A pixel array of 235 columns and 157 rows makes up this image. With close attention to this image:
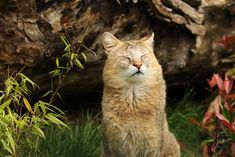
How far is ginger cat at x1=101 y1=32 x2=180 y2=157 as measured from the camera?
5.86m

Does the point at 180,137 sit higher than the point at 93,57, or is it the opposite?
the point at 93,57

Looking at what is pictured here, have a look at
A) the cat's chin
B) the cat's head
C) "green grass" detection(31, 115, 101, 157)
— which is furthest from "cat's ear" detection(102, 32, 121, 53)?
Answer: "green grass" detection(31, 115, 101, 157)

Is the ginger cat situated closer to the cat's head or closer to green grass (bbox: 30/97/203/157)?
the cat's head

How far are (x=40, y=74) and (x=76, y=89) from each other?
82cm

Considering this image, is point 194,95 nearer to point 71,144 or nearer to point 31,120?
point 71,144

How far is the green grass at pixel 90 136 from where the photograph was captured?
6660 millimetres

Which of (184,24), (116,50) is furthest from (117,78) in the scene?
(184,24)

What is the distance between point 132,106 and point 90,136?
1240 millimetres

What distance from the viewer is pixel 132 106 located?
590cm

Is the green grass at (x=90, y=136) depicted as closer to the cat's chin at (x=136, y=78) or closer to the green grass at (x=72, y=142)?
the green grass at (x=72, y=142)

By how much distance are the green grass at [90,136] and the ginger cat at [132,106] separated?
2.54 ft

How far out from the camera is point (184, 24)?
278 inches

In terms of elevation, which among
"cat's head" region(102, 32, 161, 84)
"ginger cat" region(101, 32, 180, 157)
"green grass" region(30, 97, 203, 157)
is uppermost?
"cat's head" region(102, 32, 161, 84)

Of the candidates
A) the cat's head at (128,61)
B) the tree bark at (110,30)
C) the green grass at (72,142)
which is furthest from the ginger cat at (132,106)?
the green grass at (72,142)
